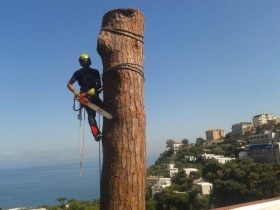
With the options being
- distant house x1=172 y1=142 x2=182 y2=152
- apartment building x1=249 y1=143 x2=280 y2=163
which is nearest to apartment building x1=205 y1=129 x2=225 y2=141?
distant house x1=172 y1=142 x2=182 y2=152

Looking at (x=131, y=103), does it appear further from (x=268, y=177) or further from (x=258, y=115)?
(x=258, y=115)

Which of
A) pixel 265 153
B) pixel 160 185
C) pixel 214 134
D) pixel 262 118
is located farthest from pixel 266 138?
pixel 214 134

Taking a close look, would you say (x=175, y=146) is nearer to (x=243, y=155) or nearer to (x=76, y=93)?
(x=243, y=155)

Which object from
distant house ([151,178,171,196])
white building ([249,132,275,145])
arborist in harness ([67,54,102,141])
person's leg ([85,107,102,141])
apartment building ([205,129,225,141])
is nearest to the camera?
person's leg ([85,107,102,141])

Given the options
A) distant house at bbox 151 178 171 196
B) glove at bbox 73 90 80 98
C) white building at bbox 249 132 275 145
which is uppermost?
white building at bbox 249 132 275 145

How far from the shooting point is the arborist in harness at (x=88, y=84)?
2.59 meters

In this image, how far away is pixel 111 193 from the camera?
1915 millimetres

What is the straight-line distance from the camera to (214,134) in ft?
355

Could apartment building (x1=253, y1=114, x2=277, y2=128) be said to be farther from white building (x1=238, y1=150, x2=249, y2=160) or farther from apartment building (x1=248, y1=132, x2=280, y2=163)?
white building (x1=238, y1=150, x2=249, y2=160)

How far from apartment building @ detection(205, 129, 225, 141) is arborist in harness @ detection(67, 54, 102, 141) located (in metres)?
110

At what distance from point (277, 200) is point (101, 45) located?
491 centimetres

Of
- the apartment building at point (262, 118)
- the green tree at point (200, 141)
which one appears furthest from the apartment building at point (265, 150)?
the apartment building at point (262, 118)

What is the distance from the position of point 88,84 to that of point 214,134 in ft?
362

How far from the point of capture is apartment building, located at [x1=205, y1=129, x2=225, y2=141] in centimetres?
10769
